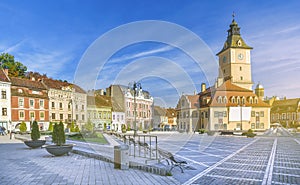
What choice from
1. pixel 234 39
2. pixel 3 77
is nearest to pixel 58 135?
pixel 3 77

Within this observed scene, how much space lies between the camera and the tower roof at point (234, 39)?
62062 millimetres

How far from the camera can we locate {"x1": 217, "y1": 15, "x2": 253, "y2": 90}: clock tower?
61.0 meters

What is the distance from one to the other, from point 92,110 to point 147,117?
11.0 meters

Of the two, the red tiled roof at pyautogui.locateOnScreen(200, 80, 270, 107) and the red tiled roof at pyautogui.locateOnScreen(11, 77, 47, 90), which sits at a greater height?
the red tiled roof at pyautogui.locateOnScreen(11, 77, 47, 90)

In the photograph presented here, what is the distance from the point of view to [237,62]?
202ft

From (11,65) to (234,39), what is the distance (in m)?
50.2

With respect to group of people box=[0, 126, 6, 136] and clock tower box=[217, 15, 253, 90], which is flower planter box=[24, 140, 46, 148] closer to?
group of people box=[0, 126, 6, 136]

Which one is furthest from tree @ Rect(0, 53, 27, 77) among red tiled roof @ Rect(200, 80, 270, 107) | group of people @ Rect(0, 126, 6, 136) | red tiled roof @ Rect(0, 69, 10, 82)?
red tiled roof @ Rect(200, 80, 270, 107)

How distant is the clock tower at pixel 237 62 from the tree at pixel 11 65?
4441cm

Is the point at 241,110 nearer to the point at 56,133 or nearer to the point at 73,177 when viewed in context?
the point at 56,133

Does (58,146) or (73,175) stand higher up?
(58,146)

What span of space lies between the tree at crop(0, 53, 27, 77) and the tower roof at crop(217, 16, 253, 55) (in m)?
47.1

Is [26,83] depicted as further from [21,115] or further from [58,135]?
[58,135]

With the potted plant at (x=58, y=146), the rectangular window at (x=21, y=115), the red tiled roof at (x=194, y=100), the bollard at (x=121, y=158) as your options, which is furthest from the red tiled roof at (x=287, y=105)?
the bollard at (x=121, y=158)
